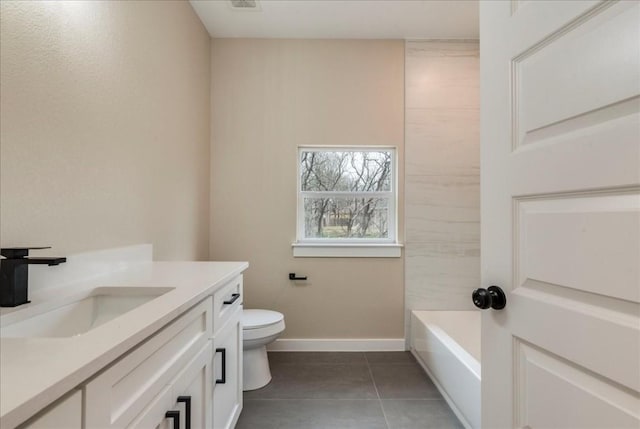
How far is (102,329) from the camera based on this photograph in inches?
27.7

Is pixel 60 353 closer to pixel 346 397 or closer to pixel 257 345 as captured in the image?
pixel 257 345

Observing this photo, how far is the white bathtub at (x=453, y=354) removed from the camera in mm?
1668

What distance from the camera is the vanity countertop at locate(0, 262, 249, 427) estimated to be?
0.45 meters

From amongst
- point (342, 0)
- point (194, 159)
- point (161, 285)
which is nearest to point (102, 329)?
point (161, 285)

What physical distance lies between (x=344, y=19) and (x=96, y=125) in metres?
1.93

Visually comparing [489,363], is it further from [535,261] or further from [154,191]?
[154,191]

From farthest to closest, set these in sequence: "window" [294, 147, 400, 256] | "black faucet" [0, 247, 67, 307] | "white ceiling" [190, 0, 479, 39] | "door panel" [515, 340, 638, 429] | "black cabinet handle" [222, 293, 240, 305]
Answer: "window" [294, 147, 400, 256] < "white ceiling" [190, 0, 479, 39] < "black cabinet handle" [222, 293, 240, 305] < "black faucet" [0, 247, 67, 307] < "door panel" [515, 340, 638, 429]

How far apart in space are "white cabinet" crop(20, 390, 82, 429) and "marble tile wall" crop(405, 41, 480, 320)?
2.45 meters

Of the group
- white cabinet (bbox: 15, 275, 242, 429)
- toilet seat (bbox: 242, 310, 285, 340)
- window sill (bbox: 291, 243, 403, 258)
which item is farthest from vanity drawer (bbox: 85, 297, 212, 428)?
window sill (bbox: 291, 243, 403, 258)

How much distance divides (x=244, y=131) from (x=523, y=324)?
245 cm

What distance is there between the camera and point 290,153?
2.72 metres

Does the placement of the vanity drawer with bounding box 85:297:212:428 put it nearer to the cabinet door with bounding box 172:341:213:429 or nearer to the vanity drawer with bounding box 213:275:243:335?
the cabinet door with bounding box 172:341:213:429

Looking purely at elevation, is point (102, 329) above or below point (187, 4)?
below

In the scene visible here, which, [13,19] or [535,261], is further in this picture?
[13,19]
